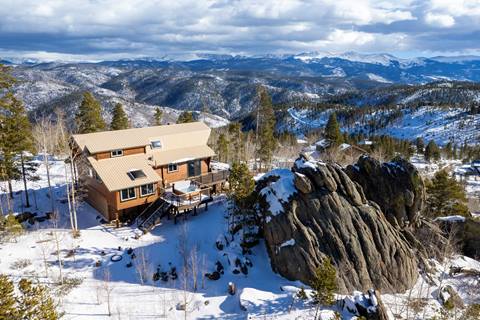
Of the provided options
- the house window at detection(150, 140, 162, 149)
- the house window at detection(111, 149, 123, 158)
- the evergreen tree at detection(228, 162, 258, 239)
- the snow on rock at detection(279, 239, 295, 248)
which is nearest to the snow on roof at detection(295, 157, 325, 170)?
the evergreen tree at detection(228, 162, 258, 239)

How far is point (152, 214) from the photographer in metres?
30.5

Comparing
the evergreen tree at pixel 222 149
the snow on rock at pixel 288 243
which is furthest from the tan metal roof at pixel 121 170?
the evergreen tree at pixel 222 149

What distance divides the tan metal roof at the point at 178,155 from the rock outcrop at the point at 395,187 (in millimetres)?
16571

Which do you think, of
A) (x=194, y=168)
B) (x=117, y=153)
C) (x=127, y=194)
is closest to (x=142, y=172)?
(x=127, y=194)

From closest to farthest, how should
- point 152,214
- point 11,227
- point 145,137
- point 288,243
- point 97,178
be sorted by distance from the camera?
1. point 288,243
2. point 11,227
3. point 152,214
4. point 97,178
5. point 145,137

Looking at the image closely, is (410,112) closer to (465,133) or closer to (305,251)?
(465,133)

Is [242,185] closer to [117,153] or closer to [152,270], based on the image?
[152,270]

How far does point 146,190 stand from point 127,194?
1.92 metres

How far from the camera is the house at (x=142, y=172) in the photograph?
3061 centimetres

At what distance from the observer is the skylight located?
102ft

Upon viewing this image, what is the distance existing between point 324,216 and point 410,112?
19131 cm

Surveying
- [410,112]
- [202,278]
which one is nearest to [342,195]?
[202,278]

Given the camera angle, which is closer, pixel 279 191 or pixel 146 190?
pixel 279 191

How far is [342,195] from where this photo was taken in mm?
26031
